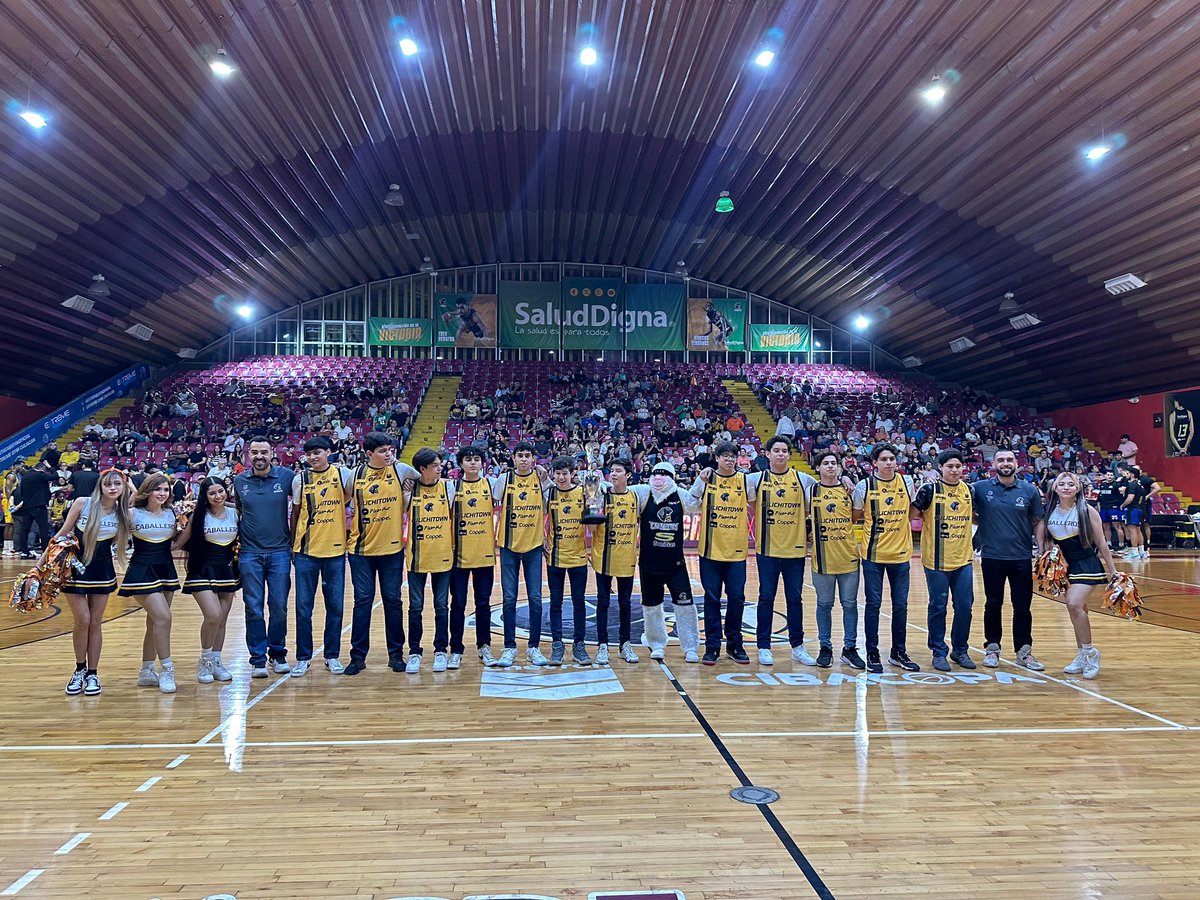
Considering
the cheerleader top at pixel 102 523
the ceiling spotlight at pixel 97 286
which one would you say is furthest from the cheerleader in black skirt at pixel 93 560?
the ceiling spotlight at pixel 97 286

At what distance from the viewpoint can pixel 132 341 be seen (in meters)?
21.3

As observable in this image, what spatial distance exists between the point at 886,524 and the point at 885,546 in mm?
168

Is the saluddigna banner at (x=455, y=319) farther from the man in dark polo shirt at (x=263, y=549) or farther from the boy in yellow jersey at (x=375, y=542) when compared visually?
the man in dark polo shirt at (x=263, y=549)

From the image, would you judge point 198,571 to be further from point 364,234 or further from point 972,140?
point 364,234

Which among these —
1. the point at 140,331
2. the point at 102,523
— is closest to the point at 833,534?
the point at 102,523

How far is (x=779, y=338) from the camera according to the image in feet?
86.3

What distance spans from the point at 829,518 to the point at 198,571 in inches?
184

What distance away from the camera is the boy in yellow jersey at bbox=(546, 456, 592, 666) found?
5875 mm

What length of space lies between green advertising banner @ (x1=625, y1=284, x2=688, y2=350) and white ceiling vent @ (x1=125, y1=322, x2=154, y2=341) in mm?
14334

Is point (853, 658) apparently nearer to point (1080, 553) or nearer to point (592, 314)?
point (1080, 553)

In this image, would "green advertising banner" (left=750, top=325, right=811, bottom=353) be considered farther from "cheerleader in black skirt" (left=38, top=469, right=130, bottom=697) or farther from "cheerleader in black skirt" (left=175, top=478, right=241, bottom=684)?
"cheerleader in black skirt" (left=38, top=469, right=130, bottom=697)

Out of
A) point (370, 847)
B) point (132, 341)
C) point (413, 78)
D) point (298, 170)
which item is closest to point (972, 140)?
point (413, 78)

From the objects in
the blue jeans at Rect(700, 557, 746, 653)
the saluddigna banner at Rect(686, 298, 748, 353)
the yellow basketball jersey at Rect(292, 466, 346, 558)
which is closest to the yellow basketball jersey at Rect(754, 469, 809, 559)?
the blue jeans at Rect(700, 557, 746, 653)

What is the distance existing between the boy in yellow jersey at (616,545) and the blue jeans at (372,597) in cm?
156
